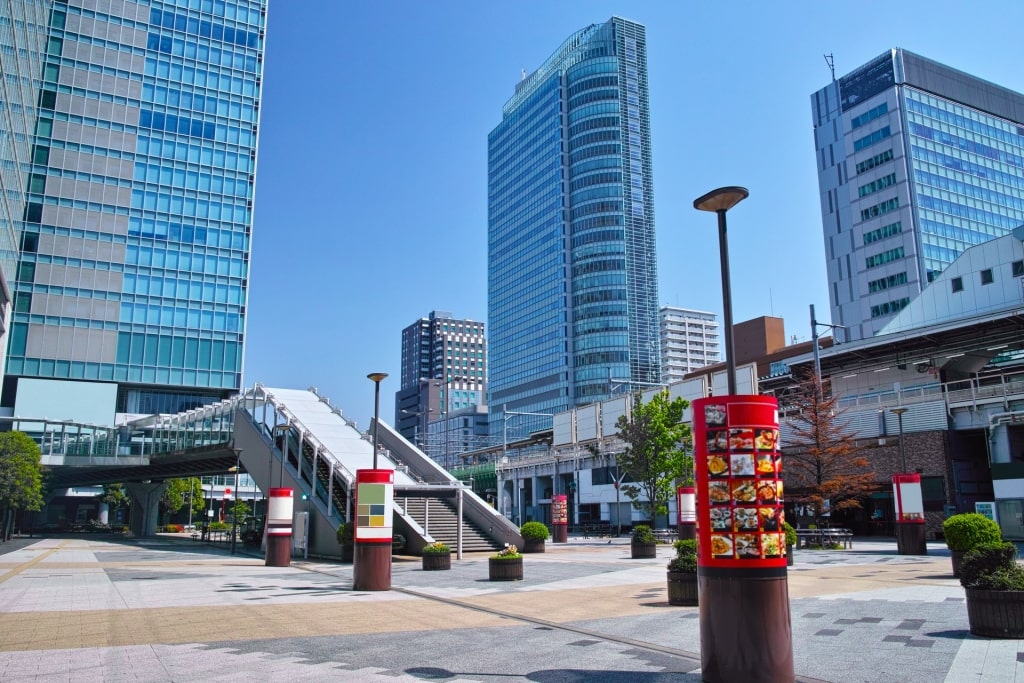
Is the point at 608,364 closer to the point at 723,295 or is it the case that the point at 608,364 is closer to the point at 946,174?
the point at 946,174

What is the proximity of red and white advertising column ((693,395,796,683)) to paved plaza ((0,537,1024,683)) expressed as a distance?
34.4 inches

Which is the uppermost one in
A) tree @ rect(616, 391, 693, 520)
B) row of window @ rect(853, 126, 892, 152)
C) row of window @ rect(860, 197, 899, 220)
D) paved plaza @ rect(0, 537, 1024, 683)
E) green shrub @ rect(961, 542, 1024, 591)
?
row of window @ rect(853, 126, 892, 152)

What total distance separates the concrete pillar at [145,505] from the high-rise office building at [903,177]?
82.2 metres

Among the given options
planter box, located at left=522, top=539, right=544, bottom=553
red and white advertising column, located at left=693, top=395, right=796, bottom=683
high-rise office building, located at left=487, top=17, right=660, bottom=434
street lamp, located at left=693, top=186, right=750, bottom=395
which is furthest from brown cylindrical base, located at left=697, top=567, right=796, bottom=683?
high-rise office building, located at left=487, top=17, right=660, bottom=434

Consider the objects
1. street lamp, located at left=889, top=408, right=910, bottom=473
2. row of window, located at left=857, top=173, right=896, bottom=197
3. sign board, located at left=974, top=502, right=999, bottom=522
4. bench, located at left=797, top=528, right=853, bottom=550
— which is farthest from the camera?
row of window, located at left=857, top=173, right=896, bottom=197

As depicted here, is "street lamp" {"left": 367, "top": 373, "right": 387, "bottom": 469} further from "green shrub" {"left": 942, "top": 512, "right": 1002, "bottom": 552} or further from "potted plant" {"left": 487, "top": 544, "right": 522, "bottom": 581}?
"green shrub" {"left": 942, "top": 512, "right": 1002, "bottom": 552}

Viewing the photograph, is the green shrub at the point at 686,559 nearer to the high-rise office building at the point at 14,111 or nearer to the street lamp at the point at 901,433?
the street lamp at the point at 901,433

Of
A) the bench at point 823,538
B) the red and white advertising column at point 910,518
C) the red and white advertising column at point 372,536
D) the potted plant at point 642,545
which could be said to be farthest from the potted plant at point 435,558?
the bench at point 823,538

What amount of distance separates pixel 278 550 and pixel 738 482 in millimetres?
22793

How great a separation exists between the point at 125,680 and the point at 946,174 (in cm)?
11524

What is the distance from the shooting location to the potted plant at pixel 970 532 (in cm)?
1712

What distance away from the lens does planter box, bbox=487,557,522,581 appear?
20781mm

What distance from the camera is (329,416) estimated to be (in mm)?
41375

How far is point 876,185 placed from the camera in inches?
4040
